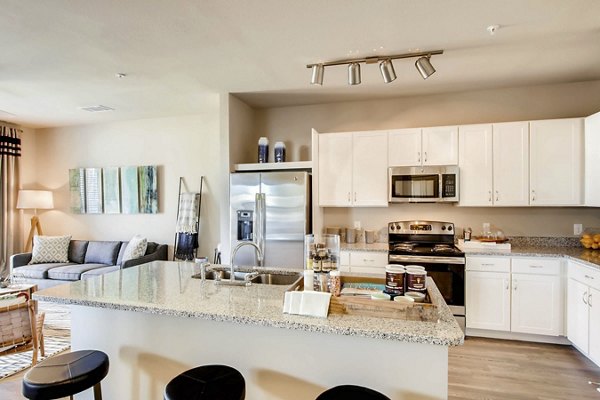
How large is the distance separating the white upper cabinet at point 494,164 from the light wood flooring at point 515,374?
149cm

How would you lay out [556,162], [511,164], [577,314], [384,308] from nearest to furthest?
1. [384,308]
2. [577,314]
3. [556,162]
4. [511,164]

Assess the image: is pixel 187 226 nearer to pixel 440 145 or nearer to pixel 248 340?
pixel 248 340

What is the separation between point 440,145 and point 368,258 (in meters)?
1.54

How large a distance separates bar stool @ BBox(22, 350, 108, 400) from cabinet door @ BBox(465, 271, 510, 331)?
325 centimetres

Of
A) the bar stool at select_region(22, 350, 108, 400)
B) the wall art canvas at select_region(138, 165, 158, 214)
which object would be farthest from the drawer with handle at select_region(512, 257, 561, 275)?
the wall art canvas at select_region(138, 165, 158, 214)

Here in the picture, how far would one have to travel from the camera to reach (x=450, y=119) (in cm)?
394

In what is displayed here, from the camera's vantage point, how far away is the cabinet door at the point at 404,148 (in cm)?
372

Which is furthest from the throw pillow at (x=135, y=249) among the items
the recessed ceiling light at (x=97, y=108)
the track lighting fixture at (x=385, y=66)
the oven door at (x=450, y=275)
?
the oven door at (x=450, y=275)

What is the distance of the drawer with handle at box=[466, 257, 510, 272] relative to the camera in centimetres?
323

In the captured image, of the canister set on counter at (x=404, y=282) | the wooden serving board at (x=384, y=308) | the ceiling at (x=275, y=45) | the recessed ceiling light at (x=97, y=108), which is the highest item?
the recessed ceiling light at (x=97, y=108)

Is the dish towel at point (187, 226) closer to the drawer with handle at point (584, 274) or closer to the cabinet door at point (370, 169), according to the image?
the cabinet door at point (370, 169)

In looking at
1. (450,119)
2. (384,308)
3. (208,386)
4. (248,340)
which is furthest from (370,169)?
(208,386)

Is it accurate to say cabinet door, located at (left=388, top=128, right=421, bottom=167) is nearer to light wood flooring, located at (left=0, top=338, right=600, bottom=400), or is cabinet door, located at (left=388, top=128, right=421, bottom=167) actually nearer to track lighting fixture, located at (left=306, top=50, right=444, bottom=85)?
track lighting fixture, located at (left=306, top=50, right=444, bottom=85)

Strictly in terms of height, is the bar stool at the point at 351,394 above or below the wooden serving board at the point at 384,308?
below
